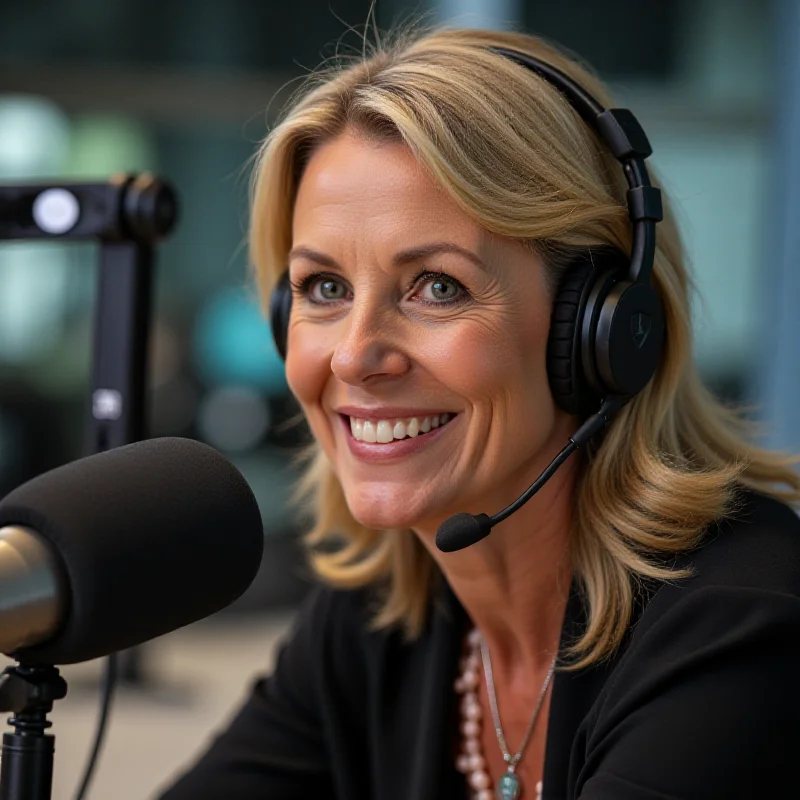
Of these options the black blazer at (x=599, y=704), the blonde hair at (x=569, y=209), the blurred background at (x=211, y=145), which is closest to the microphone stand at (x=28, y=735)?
the black blazer at (x=599, y=704)

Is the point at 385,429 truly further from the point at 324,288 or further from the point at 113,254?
the point at 113,254

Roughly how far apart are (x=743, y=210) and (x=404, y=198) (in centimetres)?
382

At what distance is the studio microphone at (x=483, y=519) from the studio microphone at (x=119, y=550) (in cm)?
23

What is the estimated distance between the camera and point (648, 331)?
107 cm

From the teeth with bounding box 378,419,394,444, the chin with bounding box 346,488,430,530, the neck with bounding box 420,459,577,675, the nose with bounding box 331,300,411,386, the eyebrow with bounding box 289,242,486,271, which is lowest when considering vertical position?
the neck with bounding box 420,459,577,675

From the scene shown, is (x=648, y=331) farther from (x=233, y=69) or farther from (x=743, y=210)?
(x=743, y=210)

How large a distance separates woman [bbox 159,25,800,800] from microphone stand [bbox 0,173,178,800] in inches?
5.0

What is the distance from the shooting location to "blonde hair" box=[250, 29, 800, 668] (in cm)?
105

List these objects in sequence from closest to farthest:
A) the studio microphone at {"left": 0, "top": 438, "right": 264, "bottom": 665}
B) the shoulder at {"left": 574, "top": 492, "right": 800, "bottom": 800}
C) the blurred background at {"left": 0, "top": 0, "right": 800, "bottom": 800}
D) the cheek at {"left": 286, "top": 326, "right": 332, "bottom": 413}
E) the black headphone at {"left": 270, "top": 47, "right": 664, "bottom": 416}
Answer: the studio microphone at {"left": 0, "top": 438, "right": 264, "bottom": 665}, the shoulder at {"left": 574, "top": 492, "right": 800, "bottom": 800}, the black headphone at {"left": 270, "top": 47, "right": 664, "bottom": 416}, the cheek at {"left": 286, "top": 326, "right": 332, "bottom": 413}, the blurred background at {"left": 0, "top": 0, "right": 800, "bottom": 800}

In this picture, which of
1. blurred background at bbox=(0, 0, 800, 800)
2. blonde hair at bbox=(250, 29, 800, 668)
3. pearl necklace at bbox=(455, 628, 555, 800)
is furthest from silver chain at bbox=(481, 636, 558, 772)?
blurred background at bbox=(0, 0, 800, 800)

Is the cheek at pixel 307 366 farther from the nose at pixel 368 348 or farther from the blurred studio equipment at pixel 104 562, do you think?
the blurred studio equipment at pixel 104 562

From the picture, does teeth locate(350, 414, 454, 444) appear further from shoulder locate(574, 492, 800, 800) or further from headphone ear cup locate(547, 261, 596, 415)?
shoulder locate(574, 492, 800, 800)

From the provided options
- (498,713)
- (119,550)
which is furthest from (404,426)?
(119,550)

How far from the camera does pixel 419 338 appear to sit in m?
1.08
